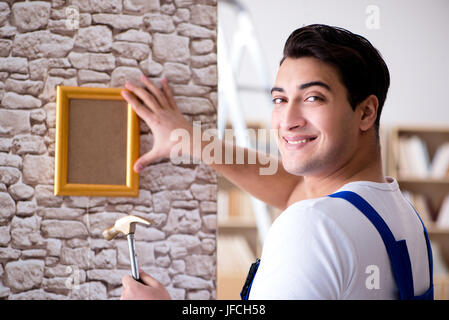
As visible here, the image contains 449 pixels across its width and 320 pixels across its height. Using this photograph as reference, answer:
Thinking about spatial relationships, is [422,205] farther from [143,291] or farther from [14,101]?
[14,101]

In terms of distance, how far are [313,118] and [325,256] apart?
336mm

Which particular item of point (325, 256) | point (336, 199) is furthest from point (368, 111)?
point (325, 256)

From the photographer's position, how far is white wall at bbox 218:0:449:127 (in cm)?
326

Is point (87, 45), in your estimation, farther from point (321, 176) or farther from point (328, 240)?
point (328, 240)

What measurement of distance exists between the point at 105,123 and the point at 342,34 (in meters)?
0.74

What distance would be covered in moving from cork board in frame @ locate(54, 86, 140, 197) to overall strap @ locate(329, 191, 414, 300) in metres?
0.72

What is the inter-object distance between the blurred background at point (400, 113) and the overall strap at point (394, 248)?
2294mm

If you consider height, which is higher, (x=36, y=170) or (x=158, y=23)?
(x=158, y=23)

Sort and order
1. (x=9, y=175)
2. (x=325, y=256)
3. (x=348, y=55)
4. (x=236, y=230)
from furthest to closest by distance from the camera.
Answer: (x=236, y=230), (x=9, y=175), (x=348, y=55), (x=325, y=256)

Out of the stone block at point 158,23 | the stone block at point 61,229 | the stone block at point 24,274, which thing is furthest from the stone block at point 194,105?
the stone block at point 24,274

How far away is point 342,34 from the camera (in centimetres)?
98

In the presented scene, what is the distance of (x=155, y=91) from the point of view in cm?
135

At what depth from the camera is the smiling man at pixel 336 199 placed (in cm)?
79

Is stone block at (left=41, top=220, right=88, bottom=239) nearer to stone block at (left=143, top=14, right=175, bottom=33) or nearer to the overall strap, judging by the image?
stone block at (left=143, top=14, right=175, bottom=33)
